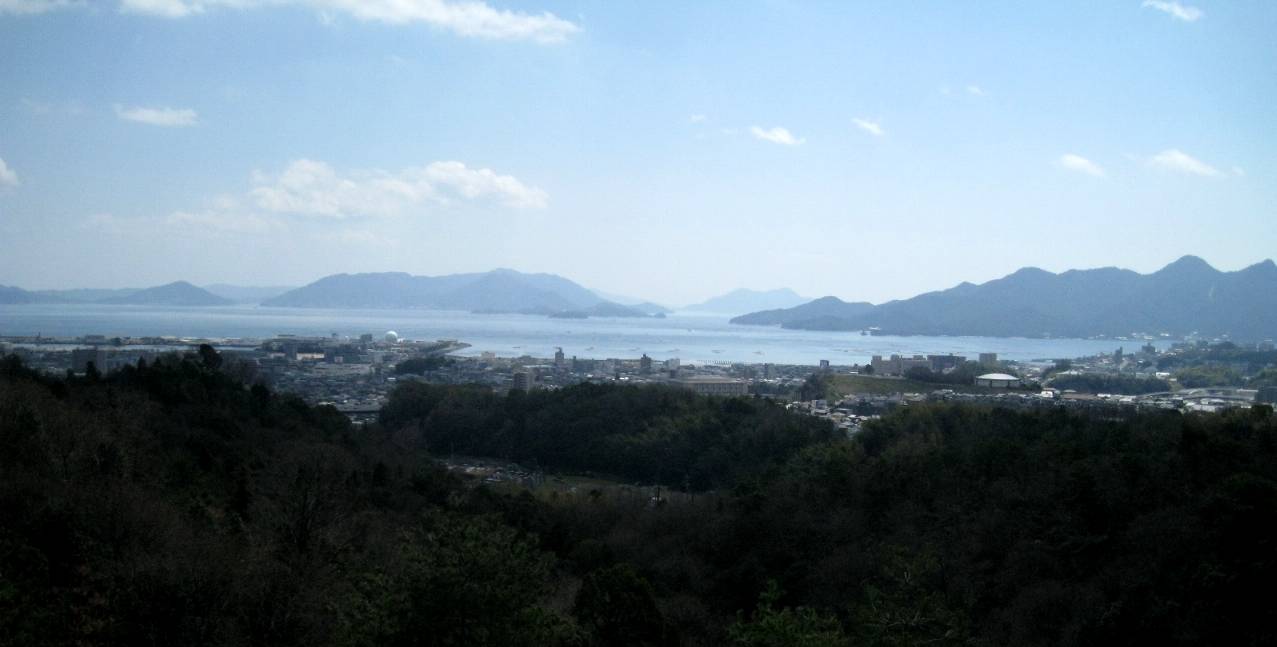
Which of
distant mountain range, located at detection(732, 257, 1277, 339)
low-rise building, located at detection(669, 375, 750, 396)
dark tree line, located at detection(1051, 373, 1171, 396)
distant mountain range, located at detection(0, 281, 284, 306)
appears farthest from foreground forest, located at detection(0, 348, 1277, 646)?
distant mountain range, located at detection(0, 281, 284, 306)

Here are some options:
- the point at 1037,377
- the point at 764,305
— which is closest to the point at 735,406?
the point at 1037,377

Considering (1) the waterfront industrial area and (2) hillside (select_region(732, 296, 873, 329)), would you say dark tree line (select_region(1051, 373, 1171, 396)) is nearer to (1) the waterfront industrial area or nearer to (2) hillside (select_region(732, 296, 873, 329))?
(1) the waterfront industrial area

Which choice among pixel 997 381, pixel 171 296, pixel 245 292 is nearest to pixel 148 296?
pixel 171 296

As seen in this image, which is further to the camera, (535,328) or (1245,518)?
(535,328)

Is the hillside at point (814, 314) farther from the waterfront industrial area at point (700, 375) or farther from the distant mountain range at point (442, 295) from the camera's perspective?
the waterfront industrial area at point (700, 375)

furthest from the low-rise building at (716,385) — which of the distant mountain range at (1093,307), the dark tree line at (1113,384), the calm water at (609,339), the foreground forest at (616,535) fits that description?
the distant mountain range at (1093,307)

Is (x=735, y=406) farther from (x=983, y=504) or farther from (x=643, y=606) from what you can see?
(x=643, y=606)
